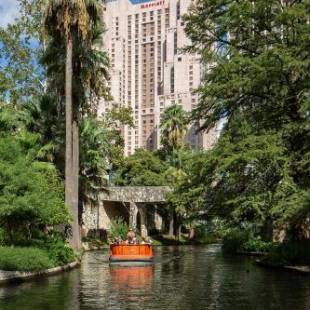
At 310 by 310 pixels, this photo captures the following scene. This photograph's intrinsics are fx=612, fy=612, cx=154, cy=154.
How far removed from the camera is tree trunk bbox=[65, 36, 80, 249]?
32.8 m

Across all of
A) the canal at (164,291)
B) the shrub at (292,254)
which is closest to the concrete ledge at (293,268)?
the shrub at (292,254)

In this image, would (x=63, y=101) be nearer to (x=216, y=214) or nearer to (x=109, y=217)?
(x=216, y=214)

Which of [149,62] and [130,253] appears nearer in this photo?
[130,253]

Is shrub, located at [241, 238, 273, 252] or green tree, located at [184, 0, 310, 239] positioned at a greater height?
green tree, located at [184, 0, 310, 239]

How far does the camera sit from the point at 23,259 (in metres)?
23.7

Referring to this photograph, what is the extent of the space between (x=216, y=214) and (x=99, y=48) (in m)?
13.8

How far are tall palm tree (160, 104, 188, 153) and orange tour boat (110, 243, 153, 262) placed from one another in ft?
132

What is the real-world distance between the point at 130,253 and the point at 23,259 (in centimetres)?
1001

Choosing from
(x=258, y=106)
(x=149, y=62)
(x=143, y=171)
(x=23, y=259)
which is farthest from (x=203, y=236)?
(x=149, y=62)

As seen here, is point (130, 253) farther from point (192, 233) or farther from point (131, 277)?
point (192, 233)

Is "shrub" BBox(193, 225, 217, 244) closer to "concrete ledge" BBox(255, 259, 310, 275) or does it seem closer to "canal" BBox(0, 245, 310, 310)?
"concrete ledge" BBox(255, 259, 310, 275)

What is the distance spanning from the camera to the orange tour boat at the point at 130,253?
32531mm

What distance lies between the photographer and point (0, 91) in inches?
1789

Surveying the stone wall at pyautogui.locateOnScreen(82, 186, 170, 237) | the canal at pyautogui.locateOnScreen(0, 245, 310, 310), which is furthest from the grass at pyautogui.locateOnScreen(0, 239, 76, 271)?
the stone wall at pyautogui.locateOnScreen(82, 186, 170, 237)
